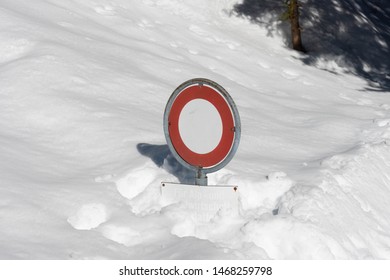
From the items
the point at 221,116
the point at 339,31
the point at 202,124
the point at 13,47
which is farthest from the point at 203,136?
the point at 339,31

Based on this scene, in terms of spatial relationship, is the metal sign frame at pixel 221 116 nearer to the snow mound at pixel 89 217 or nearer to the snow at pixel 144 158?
the snow at pixel 144 158

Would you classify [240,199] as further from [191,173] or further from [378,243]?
[378,243]

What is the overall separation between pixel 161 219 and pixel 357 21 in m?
12.0

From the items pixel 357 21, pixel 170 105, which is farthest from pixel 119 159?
pixel 357 21

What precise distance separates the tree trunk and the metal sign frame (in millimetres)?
9394

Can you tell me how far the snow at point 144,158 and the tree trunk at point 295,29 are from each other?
3.37m

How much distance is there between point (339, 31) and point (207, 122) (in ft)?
35.9

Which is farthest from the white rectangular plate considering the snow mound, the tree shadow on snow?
the tree shadow on snow

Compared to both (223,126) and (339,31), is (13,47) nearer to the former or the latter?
(223,126)

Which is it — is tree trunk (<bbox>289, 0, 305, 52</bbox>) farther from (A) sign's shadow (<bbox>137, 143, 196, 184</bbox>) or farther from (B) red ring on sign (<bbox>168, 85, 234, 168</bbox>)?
(B) red ring on sign (<bbox>168, 85, 234, 168</bbox>)

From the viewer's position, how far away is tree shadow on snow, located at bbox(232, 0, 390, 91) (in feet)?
44.1

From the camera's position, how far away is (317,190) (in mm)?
5078

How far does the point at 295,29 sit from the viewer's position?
13484 millimetres

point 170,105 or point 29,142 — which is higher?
point 170,105
